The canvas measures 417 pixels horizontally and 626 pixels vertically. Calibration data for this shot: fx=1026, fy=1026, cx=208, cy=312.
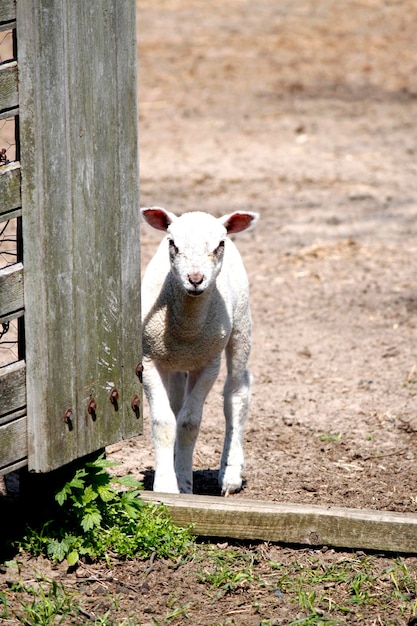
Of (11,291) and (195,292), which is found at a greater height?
(11,291)

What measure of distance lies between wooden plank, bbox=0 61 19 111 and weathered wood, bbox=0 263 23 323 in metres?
0.63

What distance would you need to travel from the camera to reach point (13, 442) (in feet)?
13.7

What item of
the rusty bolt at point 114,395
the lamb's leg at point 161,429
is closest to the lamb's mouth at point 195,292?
the lamb's leg at point 161,429

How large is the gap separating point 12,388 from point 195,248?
1.36 m

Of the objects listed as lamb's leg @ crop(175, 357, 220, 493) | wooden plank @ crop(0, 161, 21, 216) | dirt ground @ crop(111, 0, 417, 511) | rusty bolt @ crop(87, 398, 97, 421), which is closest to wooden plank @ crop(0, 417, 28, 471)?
rusty bolt @ crop(87, 398, 97, 421)

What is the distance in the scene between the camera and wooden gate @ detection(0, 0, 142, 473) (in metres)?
3.96

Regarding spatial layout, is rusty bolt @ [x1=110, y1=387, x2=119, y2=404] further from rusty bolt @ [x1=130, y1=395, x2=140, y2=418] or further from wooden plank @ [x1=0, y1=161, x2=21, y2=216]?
wooden plank @ [x1=0, y1=161, x2=21, y2=216]

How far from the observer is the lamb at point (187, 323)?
5145mm

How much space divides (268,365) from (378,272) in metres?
2.45

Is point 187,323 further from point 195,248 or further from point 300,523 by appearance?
point 300,523

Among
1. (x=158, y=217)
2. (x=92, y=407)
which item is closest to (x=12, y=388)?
(x=92, y=407)

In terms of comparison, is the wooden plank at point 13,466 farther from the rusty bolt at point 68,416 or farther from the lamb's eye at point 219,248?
the lamb's eye at point 219,248

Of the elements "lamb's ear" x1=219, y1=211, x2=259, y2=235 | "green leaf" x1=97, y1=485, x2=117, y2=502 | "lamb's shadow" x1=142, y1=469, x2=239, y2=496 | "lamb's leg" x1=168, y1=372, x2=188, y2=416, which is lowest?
"lamb's shadow" x1=142, y1=469, x2=239, y2=496

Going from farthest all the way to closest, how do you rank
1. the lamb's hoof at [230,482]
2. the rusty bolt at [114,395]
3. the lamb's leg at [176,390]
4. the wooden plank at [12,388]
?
the lamb's leg at [176,390]
the lamb's hoof at [230,482]
the rusty bolt at [114,395]
the wooden plank at [12,388]
